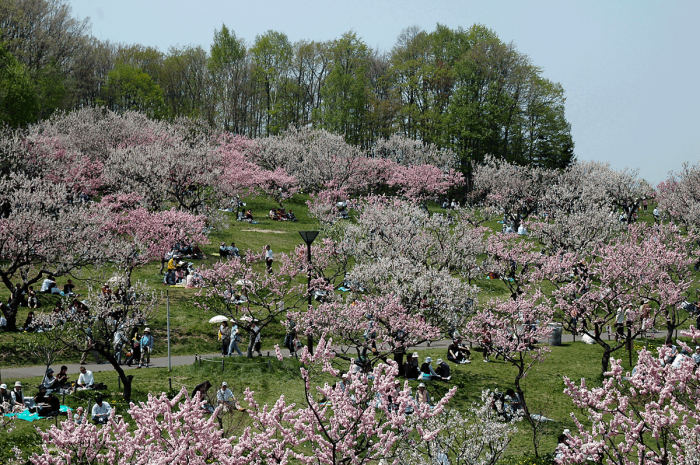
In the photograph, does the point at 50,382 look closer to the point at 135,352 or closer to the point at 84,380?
the point at 84,380

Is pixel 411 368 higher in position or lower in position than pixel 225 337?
higher

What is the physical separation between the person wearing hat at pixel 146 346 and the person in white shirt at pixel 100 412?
6528 mm

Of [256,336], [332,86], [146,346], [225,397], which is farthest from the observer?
[332,86]

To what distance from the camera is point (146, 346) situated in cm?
2434

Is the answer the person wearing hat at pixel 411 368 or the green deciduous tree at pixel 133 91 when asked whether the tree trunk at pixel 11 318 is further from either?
the green deciduous tree at pixel 133 91

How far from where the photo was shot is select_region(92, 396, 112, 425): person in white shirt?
1723 centimetres

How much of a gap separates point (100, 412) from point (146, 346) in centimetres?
707

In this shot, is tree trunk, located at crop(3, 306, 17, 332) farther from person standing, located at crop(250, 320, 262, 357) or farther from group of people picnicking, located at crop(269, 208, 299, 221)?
group of people picnicking, located at crop(269, 208, 299, 221)

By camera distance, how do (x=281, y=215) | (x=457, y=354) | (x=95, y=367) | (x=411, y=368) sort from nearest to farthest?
(x=411, y=368) → (x=95, y=367) → (x=457, y=354) → (x=281, y=215)

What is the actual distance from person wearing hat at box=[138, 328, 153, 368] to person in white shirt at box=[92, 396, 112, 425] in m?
6.53

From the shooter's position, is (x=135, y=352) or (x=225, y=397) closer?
(x=225, y=397)

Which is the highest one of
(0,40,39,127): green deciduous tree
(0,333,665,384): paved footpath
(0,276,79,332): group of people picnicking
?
(0,40,39,127): green deciduous tree

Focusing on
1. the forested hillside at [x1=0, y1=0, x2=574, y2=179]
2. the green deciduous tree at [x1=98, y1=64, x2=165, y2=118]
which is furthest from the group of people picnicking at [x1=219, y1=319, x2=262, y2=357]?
the green deciduous tree at [x1=98, y1=64, x2=165, y2=118]

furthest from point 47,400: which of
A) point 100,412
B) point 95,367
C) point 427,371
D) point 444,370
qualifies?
point 444,370
